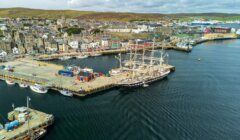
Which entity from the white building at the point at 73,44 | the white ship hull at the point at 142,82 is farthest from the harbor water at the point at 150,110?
the white building at the point at 73,44

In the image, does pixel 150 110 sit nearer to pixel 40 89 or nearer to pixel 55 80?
pixel 40 89

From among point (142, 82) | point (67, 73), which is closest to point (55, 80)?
point (67, 73)

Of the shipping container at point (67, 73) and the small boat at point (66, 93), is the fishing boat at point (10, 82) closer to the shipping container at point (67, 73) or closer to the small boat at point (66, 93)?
the shipping container at point (67, 73)

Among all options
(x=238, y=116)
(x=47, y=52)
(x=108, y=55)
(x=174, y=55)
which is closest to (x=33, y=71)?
(x=47, y=52)

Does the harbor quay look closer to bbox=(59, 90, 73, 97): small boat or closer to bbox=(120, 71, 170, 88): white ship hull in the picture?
bbox=(59, 90, 73, 97): small boat

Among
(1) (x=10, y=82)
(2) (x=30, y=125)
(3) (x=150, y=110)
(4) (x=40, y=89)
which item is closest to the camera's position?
(2) (x=30, y=125)

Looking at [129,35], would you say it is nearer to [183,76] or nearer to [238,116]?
[183,76]
